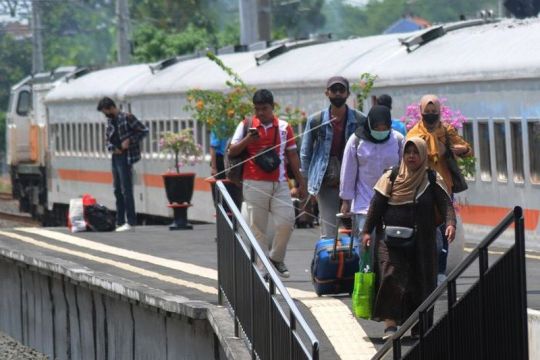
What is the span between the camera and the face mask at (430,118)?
1381 centimetres

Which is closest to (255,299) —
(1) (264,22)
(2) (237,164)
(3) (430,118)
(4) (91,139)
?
(3) (430,118)

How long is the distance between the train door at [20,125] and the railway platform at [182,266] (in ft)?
67.7

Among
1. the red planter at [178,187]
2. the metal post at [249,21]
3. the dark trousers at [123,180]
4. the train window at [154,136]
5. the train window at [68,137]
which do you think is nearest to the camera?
the dark trousers at [123,180]

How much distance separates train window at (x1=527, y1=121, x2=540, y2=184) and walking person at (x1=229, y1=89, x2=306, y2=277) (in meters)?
5.56

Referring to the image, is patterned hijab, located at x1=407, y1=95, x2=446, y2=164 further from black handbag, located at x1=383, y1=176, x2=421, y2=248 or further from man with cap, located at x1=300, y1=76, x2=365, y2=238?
black handbag, located at x1=383, y1=176, x2=421, y2=248

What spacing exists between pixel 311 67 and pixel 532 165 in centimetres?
764

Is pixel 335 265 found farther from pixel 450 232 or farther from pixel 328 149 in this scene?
pixel 450 232

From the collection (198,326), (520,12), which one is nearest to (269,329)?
(198,326)

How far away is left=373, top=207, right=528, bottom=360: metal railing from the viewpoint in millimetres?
9031

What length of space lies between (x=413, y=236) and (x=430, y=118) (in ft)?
7.91

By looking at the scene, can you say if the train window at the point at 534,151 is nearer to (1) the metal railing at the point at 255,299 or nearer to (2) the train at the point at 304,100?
(2) the train at the point at 304,100

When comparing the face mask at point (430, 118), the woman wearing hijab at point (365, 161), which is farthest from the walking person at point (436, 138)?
the woman wearing hijab at point (365, 161)

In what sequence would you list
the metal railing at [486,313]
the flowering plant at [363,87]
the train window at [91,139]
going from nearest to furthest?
the metal railing at [486,313] < the flowering plant at [363,87] < the train window at [91,139]

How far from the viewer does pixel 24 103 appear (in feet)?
153
